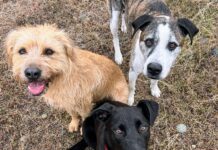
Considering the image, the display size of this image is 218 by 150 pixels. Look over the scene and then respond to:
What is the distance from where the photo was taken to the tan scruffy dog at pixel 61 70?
3574 millimetres

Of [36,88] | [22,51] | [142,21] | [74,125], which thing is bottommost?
[74,125]

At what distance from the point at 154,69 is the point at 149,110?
539mm

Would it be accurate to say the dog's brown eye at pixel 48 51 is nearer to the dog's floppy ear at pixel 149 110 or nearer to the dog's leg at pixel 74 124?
the dog's floppy ear at pixel 149 110

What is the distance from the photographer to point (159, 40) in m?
3.93

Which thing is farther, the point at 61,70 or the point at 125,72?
the point at 125,72

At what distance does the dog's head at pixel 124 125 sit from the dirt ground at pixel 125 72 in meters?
1.14

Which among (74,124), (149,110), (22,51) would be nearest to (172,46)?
(149,110)

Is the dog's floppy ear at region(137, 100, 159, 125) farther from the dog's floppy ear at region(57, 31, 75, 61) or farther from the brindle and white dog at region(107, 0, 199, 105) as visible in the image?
the dog's floppy ear at region(57, 31, 75, 61)

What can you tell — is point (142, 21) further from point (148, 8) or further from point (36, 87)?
point (36, 87)

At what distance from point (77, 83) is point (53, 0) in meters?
2.36

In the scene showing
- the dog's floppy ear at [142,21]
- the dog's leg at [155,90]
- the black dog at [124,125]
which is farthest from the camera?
the dog's leg at [155,90]

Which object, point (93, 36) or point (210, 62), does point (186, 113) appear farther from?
point (93, 36)

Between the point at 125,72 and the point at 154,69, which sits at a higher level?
the point at 154,69

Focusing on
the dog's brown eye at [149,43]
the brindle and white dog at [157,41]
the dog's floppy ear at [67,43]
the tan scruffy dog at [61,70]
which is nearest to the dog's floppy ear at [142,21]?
the brindle and white dog at [157,41]
